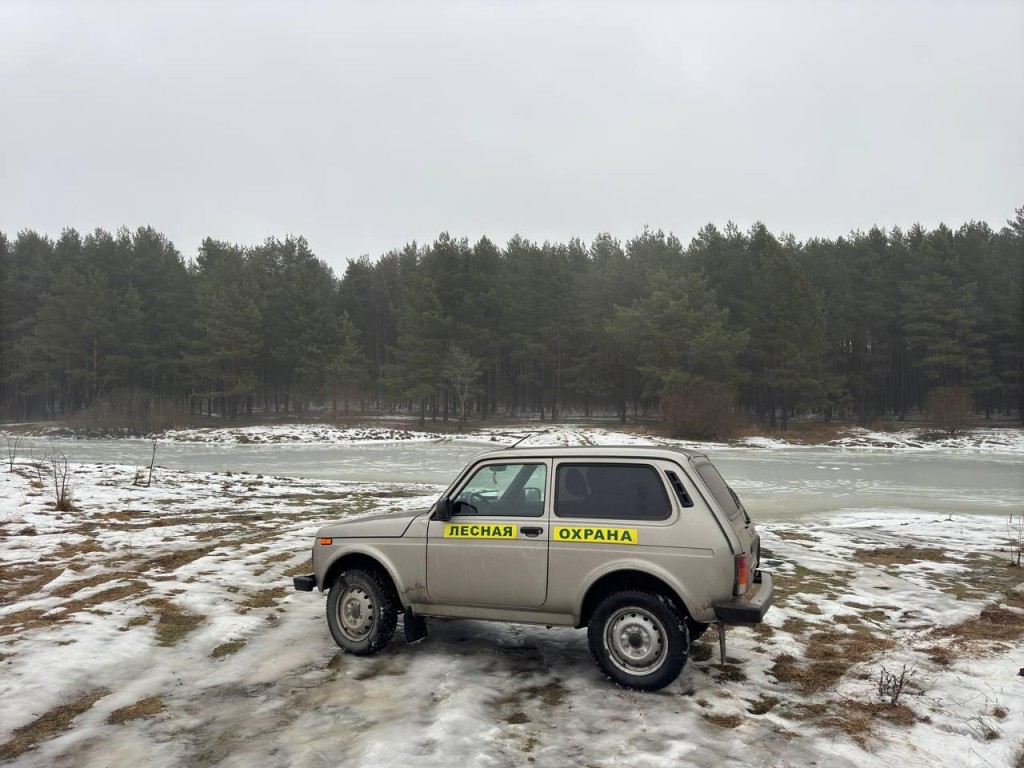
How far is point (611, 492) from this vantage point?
5.78m

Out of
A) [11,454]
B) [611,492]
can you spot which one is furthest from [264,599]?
[11,454]

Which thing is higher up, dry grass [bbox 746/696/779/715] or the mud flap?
the mud flap

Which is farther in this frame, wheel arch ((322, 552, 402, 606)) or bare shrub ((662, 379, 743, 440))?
bare shrub ((662, 379, 743, 440))

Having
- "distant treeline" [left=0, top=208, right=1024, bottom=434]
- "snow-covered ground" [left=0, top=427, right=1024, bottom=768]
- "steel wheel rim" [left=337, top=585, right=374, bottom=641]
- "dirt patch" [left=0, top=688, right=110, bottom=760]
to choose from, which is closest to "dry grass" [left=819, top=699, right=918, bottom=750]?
"snow-covered ground" [left=0, top=427, right=1024, bottom=768]

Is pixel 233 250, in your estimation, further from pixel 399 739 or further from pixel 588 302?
pixel 399 739

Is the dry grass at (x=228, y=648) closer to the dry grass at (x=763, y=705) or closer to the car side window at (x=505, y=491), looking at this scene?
the car side window at (x=505, y=491)

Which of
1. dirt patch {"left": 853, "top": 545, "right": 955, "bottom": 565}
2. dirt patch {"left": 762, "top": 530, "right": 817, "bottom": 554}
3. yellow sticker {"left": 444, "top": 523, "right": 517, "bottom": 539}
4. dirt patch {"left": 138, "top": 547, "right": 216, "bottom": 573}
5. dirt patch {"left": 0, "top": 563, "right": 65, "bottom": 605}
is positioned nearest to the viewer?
yellow sticker {"left": 444, "top": 523, "right": 517, "bottom": 539}

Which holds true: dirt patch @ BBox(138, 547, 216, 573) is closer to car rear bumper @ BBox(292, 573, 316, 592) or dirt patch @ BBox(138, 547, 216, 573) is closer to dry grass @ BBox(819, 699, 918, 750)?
car rear bumper @ BBox(292, 573, 316, 592)

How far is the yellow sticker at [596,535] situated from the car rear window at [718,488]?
0.76 m

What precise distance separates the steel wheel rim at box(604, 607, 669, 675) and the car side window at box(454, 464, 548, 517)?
105 cm

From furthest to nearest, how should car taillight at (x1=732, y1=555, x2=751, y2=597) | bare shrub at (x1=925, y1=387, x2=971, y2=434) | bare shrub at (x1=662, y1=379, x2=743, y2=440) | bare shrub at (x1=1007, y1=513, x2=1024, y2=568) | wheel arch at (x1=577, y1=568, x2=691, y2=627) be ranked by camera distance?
bare shrub at (x1=925, y1=387, x2=971, y2=434), bare shrub at (x1=662, y1=379, x2=743, y2=440), bare shrub at (x1=1007, y1=513, x2=1024, y2=568), wheel arch at (x1=577, y1=568, x2=691, y2=627), car taillight at (x1=732, y1=555, x2=751, y2=597)

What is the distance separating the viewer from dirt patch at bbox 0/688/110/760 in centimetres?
463

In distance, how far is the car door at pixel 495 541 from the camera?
19.0ft

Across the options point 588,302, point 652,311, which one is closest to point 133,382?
point 588,302
